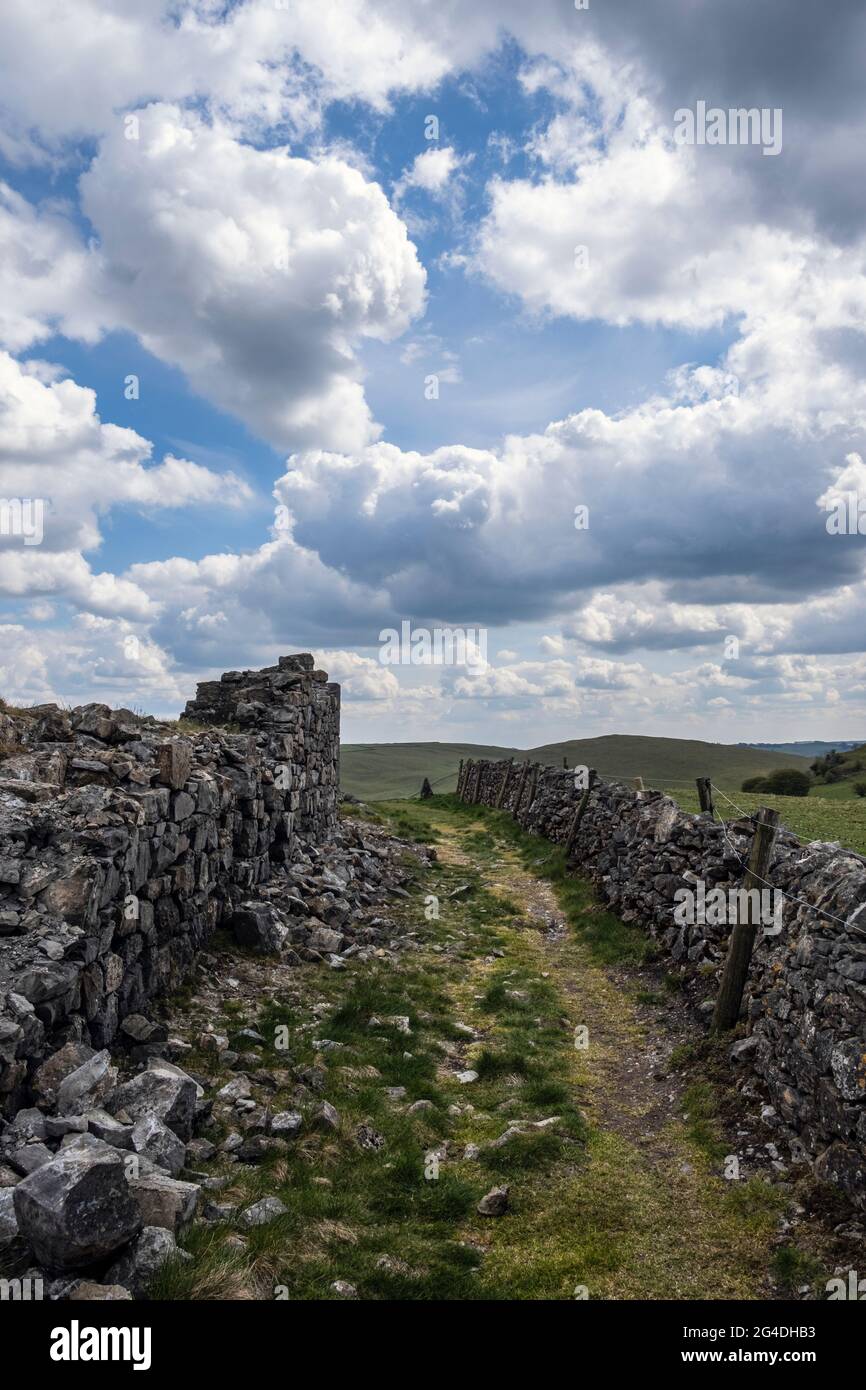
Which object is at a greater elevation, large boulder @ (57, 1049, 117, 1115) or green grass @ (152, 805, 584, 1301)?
large boulder @ (57, 1049, 117, 1115)

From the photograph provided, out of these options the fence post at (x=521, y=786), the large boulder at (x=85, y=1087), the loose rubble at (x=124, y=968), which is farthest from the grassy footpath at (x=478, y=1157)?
the fence post at (x=521, y=786)

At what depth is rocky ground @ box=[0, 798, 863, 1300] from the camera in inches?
223

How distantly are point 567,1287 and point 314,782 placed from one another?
57.9 feet

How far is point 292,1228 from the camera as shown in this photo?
20.8 ft

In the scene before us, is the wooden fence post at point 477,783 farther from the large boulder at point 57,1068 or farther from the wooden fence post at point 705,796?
the large boulder at point 57,1068

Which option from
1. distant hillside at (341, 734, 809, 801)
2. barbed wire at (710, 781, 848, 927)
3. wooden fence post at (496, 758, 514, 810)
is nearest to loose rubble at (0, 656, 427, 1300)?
barbed wire at (710, 781, 848, 927)

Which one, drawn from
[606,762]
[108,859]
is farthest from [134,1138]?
[606,762]

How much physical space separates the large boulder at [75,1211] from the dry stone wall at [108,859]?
5.65ft

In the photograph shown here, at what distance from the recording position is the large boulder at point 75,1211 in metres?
4.94

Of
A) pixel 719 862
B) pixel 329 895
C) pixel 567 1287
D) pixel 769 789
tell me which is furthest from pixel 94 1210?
pixel 769 789

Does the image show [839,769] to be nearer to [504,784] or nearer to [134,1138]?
[504,784]

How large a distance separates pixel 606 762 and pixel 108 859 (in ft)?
279

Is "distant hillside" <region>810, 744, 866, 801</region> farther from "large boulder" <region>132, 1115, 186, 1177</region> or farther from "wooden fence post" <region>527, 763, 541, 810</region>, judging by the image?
"large boulder" <region>132, 1115, 186, 1177</region>

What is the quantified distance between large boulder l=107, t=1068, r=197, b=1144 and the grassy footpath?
473 mm
